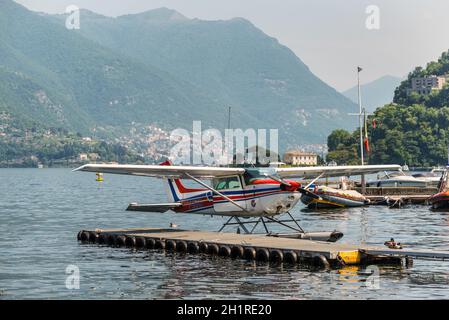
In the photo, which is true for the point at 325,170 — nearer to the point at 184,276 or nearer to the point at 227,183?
the point at 227,183

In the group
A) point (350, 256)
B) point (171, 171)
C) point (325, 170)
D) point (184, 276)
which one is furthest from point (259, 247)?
point (325, 170)

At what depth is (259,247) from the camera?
108 feet

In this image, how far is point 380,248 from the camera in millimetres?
31562

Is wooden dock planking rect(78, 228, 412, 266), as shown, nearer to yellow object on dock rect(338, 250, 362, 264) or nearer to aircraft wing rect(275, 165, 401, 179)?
yellow object on dock rect(338, 250, 362, 264)

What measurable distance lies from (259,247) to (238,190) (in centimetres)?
482

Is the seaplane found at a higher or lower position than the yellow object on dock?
higher

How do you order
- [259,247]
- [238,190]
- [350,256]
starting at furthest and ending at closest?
1. [238,190]
2. [259,247]
3. [350,256]

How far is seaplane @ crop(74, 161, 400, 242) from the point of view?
35.4m

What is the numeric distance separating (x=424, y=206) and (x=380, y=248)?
4500 cm

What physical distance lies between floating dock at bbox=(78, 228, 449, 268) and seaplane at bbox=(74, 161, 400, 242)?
1.13 metres

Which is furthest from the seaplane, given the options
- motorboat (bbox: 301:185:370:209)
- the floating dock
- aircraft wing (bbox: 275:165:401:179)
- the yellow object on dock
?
motorboat (bbox: 301:185:370:209)

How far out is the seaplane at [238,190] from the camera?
116 feet

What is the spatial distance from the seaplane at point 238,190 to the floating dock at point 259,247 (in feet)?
3.72

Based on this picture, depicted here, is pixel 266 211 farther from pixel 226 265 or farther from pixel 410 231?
pixel 410 231
